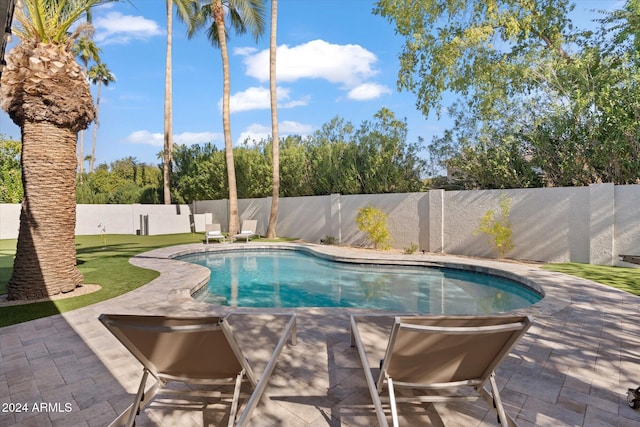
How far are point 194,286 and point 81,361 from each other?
3792mm

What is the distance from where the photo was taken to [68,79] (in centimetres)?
662

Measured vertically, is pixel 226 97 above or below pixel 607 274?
above

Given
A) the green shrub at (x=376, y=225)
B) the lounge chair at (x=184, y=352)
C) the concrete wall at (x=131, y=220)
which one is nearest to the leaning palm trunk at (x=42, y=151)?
the lounge chair at (x=184, y=352)

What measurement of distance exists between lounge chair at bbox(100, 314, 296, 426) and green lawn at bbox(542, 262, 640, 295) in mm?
7932

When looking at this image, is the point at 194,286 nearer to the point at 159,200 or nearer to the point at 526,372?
the point at 526,372

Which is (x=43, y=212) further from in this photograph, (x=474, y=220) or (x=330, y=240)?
(x=474, y=220)

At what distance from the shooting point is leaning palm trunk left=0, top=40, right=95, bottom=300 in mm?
6273

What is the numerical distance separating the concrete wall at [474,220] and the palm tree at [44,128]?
1132cm

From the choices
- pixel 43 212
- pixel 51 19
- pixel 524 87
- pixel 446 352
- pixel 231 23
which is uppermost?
pixel 231 23

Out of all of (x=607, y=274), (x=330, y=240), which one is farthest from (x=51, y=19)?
(x=607, y=274)

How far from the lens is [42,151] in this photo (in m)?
6.39

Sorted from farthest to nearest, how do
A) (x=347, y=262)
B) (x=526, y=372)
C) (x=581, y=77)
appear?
(x=347, y=262)
(x=581, y=77)
(x=526, y=372)

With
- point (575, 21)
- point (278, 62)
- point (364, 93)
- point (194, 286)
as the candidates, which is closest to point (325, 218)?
point (278, 62)

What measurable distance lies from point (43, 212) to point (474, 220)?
12.2m
